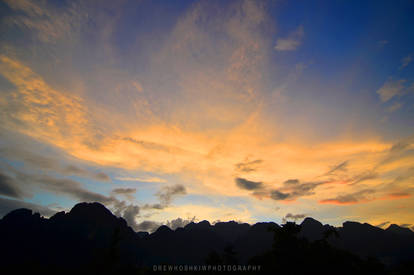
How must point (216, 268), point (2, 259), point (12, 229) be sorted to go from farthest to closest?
point (12, 229)
point (2, 259)
point (216, 268)

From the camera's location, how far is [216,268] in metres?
47.9

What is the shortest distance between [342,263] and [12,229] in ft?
763

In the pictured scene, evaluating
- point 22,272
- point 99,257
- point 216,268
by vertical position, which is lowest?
point 22,272

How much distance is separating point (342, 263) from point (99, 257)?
40980 mm

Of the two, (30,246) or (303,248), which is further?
(30,246)

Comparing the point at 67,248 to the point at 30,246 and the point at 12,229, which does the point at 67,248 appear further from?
the point at 12,229

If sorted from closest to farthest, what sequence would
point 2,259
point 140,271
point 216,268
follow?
1. point 140,271
2. point 216,268
3. point 2,259

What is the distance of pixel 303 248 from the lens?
34.7m

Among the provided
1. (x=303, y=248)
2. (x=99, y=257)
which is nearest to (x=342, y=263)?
(x=303, y=248)

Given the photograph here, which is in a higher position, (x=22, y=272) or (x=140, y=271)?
(x=140, y=271)

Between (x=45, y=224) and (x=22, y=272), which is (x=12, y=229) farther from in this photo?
(x=22, y=272)

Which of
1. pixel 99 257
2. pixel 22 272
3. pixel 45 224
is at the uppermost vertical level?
pixel 45 224

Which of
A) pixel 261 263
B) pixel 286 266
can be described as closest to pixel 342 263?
pixel 286 266

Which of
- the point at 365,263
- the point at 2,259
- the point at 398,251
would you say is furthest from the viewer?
the point at 398,251
